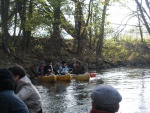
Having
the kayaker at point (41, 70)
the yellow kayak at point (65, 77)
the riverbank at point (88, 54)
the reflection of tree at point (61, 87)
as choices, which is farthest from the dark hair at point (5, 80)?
the kayaker at point (41, 70)

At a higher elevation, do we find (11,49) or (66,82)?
(11,49)

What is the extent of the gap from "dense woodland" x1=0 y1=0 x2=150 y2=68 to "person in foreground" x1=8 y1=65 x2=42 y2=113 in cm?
1669

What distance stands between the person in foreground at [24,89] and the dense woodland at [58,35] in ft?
54.8

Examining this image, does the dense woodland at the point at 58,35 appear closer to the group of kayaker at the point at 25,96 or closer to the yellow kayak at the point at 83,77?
the yellow kayak at the point at 83,77

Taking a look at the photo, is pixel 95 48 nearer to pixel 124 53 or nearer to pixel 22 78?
pixel 124 53

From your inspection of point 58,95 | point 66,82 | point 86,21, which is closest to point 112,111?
point 58,95

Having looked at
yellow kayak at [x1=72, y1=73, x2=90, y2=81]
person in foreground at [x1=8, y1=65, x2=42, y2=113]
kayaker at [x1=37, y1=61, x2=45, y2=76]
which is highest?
person in foreground at [x1=8, y1=65, x2=42, y2=113]

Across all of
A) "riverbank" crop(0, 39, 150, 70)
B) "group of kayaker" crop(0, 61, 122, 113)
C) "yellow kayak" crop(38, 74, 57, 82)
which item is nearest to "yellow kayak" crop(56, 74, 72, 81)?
"yellow kayak" crop(38, 74, 57, 82)

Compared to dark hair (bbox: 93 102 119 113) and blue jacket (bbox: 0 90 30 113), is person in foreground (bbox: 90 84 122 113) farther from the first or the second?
blue jacket (bbox: 0 90 30 113)

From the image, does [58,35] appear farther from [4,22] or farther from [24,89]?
[24,89]

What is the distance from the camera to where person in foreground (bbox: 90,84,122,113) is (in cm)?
260

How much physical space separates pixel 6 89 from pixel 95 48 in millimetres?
33719

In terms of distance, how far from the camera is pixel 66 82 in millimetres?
19531

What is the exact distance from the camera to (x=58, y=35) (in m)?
32.0
